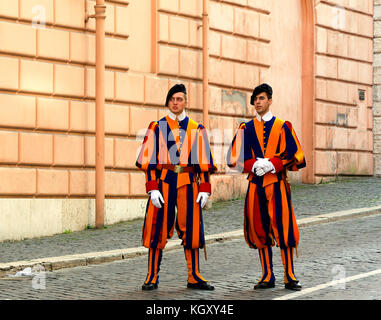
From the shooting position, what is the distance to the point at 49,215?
12.1 m

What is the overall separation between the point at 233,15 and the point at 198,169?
328 inches

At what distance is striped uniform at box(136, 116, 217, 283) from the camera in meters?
7.59

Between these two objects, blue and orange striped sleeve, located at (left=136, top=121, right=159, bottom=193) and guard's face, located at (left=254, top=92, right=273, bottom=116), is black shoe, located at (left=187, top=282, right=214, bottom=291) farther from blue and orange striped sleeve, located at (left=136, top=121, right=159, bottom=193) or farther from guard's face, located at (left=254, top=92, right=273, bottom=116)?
guard's face, located at (left=254, top=92, right=273, bottom=116)

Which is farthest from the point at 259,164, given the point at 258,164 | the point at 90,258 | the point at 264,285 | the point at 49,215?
the point at 49,215

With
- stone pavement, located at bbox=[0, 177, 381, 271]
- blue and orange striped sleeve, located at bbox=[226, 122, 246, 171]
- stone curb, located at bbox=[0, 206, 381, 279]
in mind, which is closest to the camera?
blue and orange striped sleeve, located at bbox=[226, 122, 246, 171]

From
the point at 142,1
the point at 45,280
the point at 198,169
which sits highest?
the point at 142,1

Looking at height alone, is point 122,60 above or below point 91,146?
above

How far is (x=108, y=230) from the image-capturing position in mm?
12320

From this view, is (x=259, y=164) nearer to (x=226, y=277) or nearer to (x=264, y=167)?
(x=264, y=167)

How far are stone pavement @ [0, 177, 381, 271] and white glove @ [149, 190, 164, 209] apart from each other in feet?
8.05

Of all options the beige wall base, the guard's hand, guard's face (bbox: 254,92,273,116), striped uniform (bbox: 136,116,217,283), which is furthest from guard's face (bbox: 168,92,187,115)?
the beige wall base

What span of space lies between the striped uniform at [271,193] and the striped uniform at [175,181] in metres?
0.38
